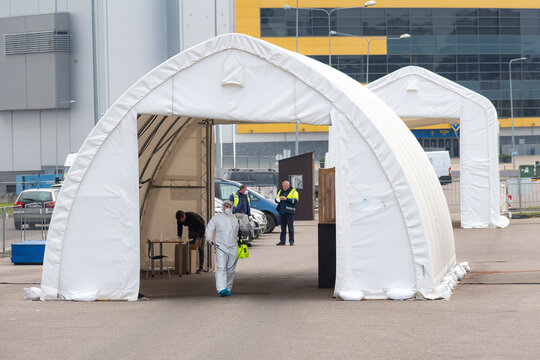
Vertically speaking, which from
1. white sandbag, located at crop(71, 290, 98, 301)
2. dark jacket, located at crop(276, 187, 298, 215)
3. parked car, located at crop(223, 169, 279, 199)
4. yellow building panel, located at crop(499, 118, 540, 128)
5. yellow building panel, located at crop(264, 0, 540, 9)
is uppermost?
yellow building panel, located at crop(264, 0, 540, 9)

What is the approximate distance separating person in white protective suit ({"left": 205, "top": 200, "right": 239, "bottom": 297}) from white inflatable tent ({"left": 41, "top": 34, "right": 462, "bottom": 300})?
1.22 meters

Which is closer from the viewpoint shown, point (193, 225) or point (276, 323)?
point (276, 323)

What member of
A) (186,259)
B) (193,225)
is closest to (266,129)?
(186,259)

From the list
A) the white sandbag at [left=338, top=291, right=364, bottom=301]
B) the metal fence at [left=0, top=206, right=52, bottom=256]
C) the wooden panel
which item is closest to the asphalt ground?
the white sandbag at [left=338, top=291, right=364, bottom=301]

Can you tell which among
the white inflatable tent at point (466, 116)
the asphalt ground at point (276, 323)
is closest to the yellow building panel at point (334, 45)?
the white inflatable tent at point (466, 116)

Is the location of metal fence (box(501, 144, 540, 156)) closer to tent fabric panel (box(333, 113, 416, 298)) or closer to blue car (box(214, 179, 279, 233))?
blue car (box(214, 179, 279, 233))

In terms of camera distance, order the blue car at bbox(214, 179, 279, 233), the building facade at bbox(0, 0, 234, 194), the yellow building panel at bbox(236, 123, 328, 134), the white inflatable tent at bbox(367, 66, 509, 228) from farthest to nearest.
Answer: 1. the yellow building panel at bbox(236, 123, 328, 134)
2. the building facade at bbox(0, 0, 234, 194)
3. the blue car at bbox(214, 179, 279, 233)
4. the white inflatable tent at bbox(367, 66, 509, 228)

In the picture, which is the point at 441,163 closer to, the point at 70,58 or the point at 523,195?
the point at 523,195

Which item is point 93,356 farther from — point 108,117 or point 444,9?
point 444,9

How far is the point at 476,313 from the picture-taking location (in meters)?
11.8

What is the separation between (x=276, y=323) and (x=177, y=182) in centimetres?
776

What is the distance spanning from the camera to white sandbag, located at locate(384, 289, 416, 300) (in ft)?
42.7

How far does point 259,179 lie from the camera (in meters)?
40.4

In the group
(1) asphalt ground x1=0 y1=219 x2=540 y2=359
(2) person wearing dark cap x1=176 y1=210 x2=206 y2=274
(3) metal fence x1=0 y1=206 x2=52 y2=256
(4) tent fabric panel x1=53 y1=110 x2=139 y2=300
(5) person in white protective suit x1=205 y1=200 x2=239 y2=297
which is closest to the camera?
(1) asphalt ground x1=0 y1=219 x2=540 y2=359
